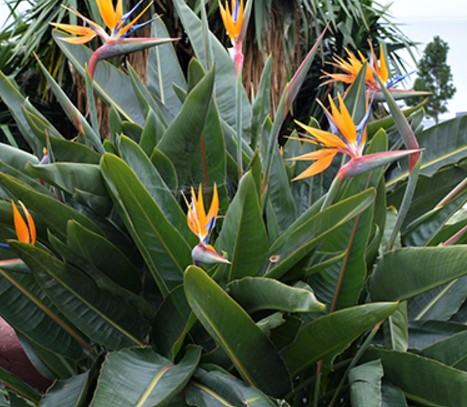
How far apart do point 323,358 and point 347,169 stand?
30cm

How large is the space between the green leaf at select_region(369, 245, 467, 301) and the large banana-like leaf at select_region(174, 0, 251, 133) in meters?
0.50

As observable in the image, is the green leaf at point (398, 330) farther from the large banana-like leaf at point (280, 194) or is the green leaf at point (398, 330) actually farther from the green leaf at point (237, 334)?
the large banana-like leaf at point (280, 194)

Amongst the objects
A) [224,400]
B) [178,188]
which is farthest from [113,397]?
[178,188]

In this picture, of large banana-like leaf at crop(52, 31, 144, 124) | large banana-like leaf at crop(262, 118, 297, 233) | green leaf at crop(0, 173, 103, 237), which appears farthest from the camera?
large banana-like leaf at crop(52, 31, 144, 124)

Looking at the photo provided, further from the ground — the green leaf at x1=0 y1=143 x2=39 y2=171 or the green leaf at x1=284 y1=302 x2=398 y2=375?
the green leaf at x1=0 y1=143 x2=39 y2=171

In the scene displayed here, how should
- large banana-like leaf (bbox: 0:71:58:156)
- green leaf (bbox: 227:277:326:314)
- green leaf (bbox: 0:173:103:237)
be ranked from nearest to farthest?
green leaf (bbox: 227:277:326:314), green leaf (bbox: 0:173:103:237), large banana-like leaf (bbox: 0:71:58:156)

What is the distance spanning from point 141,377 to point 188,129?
41 cm

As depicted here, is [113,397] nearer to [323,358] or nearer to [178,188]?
[323,358]

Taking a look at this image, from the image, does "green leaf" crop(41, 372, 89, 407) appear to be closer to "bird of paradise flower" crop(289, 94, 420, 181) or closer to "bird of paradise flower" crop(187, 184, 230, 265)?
"bird of paradise flower" crop(187, 184, 230, 265)

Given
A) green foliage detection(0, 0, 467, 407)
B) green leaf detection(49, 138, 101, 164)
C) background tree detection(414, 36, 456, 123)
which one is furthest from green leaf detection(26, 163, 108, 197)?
background tree detection(414, 36, 456, 123)

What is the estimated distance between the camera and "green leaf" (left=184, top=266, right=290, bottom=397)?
91cm

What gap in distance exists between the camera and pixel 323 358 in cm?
107

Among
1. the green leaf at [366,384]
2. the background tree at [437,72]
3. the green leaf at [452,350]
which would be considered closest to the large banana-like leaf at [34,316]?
the green leaf at [366,384]

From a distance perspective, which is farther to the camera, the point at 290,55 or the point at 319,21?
the point at 319,21
